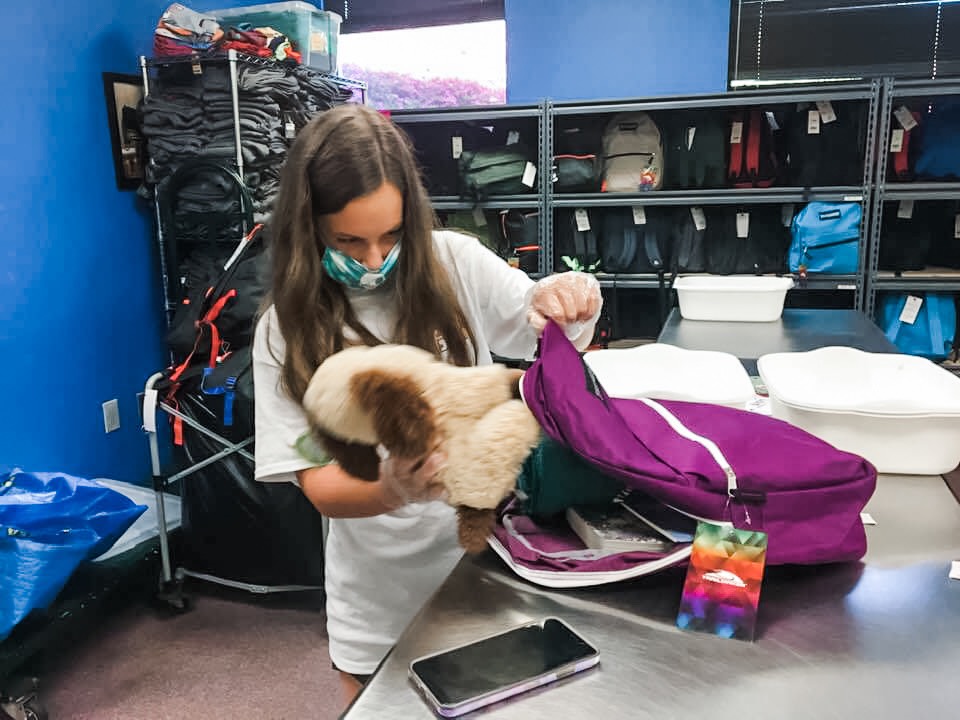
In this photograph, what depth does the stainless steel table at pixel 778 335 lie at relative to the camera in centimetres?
226

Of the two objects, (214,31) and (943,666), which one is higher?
(214,31)

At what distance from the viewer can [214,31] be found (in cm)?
329

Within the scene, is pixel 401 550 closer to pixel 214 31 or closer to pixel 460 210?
pixel 214 31

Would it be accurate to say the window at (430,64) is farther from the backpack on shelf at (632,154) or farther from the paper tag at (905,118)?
the paper tag at (905,118)

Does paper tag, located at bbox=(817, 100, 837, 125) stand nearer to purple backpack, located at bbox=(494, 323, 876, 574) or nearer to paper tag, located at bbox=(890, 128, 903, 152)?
paper tag, located at bbox=(890, 128, 903, 152)

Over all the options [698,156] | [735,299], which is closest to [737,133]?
[698,156]

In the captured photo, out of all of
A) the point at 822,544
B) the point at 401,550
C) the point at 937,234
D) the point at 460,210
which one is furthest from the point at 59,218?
the point at 937,234

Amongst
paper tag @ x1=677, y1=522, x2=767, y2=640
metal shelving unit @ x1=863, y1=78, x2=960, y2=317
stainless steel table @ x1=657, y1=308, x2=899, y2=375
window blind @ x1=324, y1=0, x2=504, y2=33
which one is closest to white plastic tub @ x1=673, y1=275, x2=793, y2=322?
stainless steel table @ x1=657, y1=308, x2=899, y2=375

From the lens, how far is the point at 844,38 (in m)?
4.18

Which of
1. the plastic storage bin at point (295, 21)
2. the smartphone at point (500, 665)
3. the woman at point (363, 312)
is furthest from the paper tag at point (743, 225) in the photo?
the smartphone at point (500, 665)

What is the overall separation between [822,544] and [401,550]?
23.2 inches

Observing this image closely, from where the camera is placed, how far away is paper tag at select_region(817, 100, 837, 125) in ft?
12.5

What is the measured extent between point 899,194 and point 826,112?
21.5 inches

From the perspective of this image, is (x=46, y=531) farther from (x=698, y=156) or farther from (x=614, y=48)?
(x=614, y=48)
